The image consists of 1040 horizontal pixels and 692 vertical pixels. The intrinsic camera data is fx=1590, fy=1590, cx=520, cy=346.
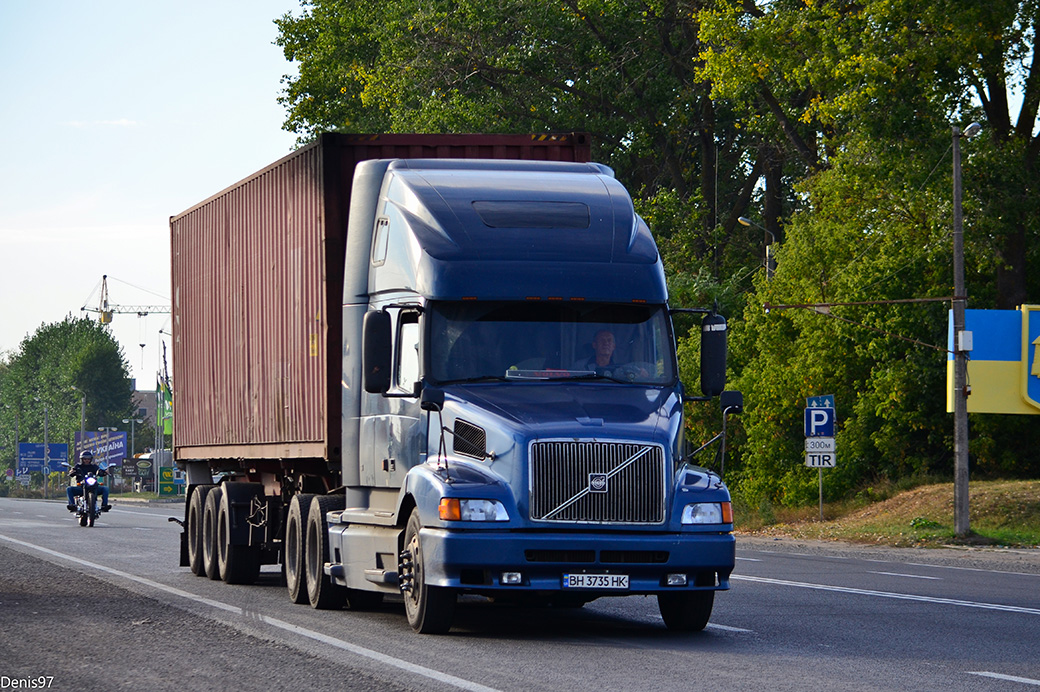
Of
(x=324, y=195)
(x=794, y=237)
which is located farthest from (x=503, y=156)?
(x=794, y=237)

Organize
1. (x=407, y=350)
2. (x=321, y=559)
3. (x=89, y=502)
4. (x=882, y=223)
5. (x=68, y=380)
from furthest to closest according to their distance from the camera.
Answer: (x=68, y=380), (x=882, y=223), (x=89, y=502), (x=321, y=559), (x=407, y=350)

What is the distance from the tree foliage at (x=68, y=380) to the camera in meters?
160

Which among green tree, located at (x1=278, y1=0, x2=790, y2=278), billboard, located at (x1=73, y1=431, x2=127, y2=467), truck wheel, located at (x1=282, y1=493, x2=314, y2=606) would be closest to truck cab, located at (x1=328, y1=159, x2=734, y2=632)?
truck wheel, located at (x1=282, y1=493, x2=314, y2=606)

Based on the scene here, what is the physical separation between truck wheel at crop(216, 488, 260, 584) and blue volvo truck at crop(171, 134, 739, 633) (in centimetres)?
211

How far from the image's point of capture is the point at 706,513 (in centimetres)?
1196

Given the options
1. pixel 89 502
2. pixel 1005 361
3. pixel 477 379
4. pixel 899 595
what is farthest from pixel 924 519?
pixel 477 379

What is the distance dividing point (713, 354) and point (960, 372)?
20.2 metres

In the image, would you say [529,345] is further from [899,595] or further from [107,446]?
[107,446]

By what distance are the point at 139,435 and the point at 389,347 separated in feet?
541

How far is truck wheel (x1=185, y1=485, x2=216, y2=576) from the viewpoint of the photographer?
1958 cm

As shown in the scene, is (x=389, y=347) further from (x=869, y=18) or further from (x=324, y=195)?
(x=869, y=18)

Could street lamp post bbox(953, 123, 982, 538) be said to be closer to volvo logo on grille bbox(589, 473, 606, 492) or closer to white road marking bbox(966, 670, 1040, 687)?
volvo logo on grille bbox(589, 473, 606, 492)

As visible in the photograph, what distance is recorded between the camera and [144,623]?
13.4m

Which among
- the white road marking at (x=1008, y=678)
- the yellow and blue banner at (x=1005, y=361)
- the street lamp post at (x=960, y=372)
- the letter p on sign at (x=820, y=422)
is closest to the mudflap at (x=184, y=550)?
the white road marking at (x=1008, y=678)
